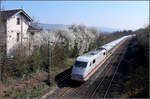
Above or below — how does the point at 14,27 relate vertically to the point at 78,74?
above

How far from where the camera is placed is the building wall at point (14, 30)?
18219 mm

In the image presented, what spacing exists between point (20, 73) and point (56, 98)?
5.12 m

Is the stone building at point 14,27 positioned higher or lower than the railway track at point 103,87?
higher

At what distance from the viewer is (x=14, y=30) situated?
1928cm

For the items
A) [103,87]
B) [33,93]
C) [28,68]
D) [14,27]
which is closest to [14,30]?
[14,27]

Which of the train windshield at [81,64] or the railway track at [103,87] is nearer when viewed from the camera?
the railway track at [103,87]

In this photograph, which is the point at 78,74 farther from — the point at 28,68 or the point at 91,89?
the point at 28,68

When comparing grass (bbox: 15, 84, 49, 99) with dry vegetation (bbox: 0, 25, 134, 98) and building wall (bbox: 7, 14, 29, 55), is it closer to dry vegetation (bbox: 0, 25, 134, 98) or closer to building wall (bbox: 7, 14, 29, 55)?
dry vegetation (bbox: 0, 25, 134, 98)

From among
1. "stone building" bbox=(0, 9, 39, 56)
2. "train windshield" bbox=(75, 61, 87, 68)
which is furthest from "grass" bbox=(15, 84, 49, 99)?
"stone building" bbox=(0, 9, 39, 56)

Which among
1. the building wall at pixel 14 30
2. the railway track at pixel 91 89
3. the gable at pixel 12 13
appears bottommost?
the railway track at pixel 91 89

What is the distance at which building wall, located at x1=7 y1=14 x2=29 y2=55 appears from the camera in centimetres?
1822

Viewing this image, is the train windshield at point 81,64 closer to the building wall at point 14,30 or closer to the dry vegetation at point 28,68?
the dry vegetation at point 28,68

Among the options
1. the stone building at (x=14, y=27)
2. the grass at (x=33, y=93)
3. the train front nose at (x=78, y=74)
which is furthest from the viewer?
the stone building at (x=14, y=27)

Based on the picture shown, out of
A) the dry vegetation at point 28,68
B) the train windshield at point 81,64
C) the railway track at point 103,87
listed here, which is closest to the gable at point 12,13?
the dry vegetation at point 28,68
